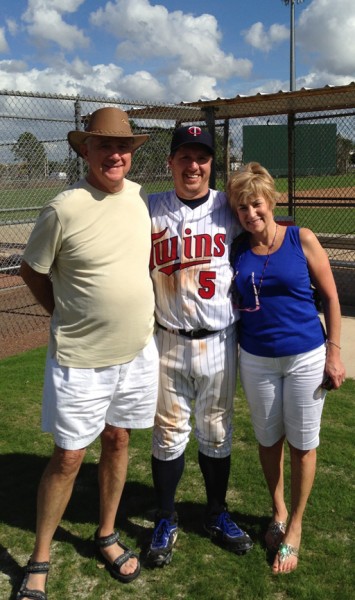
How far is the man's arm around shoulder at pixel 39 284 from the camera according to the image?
2486mm

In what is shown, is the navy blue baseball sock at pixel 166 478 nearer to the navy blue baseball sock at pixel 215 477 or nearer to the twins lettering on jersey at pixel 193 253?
the navy blue baseball sock at pixel 215 477

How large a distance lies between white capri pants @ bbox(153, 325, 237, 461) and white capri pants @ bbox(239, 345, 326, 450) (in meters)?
0.10

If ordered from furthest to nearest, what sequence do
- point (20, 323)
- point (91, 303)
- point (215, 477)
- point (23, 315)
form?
point (23, 315) → point (20, 323) → point (215, 477) → point (91, 303)

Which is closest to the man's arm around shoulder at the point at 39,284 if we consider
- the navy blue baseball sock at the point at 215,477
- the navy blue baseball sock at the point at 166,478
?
the navy blue baseball sock at the point at 166,478

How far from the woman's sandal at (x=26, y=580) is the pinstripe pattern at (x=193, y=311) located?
2.29 feet

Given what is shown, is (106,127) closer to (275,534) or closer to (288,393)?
(288,393)

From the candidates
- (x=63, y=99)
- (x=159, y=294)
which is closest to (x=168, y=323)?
(x=159, y=294)

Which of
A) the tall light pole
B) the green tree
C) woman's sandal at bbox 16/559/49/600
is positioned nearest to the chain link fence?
the green tree

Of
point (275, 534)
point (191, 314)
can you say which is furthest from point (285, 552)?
point (191, 314)

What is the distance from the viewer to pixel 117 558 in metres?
2.69

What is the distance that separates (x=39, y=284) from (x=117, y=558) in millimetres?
1273

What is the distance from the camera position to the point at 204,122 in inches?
278

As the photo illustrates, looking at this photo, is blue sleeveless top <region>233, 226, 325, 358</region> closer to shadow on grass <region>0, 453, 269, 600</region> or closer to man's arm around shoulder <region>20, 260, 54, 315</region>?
man's arm around shoulder <region>20, 260, 54, 315</region>

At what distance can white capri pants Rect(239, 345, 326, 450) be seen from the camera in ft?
8.32
